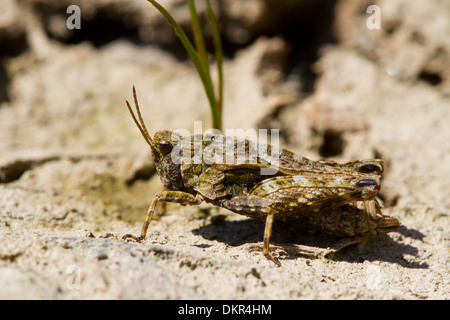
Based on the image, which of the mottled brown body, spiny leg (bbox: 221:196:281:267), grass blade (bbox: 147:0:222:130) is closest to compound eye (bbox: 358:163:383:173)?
the mottled brown body

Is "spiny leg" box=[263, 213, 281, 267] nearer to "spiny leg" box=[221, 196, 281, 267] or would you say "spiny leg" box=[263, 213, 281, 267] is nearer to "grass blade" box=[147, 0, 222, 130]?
"spiny leg" box=[221, 196, 281, 267]

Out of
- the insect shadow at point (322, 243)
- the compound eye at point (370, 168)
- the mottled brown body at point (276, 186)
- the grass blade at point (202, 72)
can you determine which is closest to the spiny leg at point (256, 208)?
the mottled brown body at point (276, 186)

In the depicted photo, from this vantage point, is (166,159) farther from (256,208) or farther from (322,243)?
(322,243)

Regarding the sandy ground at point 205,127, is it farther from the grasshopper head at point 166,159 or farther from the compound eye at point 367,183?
the compound eye at point 367,183

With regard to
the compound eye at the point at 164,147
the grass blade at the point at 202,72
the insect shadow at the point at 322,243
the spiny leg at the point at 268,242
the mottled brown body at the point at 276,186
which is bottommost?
the insect shadow at the point at 322,243

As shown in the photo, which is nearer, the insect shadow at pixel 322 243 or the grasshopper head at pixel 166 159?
the insect shadow at pixel 322 243

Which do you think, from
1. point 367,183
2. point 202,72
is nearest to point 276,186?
Answer: point 367,183

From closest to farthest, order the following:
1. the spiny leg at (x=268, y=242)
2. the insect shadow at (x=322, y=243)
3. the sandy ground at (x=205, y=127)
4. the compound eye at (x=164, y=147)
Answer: the sandy ground at (x=205, y=127) → the spiny leg at (x=268, y=242) → the insect shadow at (x=322, y=243) → the compound eye at (x=164, y=147)
